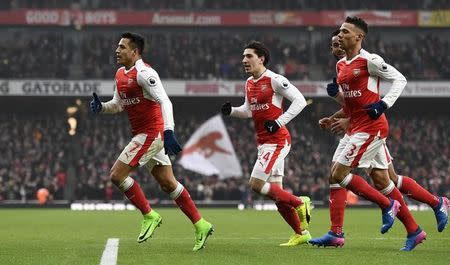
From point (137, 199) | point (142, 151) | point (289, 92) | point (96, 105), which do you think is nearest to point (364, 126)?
point (289, 92)

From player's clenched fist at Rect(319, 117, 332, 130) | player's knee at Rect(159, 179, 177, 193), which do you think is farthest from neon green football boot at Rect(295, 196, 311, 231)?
player's knee at Rect(159, 179, 177, 193)

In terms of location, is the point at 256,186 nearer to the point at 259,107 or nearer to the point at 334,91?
the point at 259,107

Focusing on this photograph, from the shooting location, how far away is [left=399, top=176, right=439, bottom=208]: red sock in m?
11.1

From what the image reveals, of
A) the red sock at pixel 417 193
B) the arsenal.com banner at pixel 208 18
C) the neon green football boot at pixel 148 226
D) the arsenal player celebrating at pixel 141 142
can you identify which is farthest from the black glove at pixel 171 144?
the arsenal.com banner at pixel 208 18

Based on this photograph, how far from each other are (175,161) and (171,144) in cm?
3051

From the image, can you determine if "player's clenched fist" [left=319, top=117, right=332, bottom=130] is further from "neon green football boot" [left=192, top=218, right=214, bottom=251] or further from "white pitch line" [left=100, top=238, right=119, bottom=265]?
"white pitch line" [left=100, top=238, right=119, bottom=265]

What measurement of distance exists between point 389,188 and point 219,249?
2057 millimetres

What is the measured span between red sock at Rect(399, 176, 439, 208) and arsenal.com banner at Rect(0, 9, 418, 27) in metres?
34.5

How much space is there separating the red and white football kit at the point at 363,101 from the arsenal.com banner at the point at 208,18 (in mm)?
34768

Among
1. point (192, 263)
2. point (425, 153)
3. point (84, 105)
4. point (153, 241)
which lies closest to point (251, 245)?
point (153, 241)

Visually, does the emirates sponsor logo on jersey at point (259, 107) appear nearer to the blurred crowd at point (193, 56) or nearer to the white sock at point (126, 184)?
the white sock at point (126, 184)

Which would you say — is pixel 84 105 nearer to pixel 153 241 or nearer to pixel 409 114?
pixel 409 114

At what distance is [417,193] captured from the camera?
36.7ft

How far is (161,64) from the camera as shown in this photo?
1729 inches
